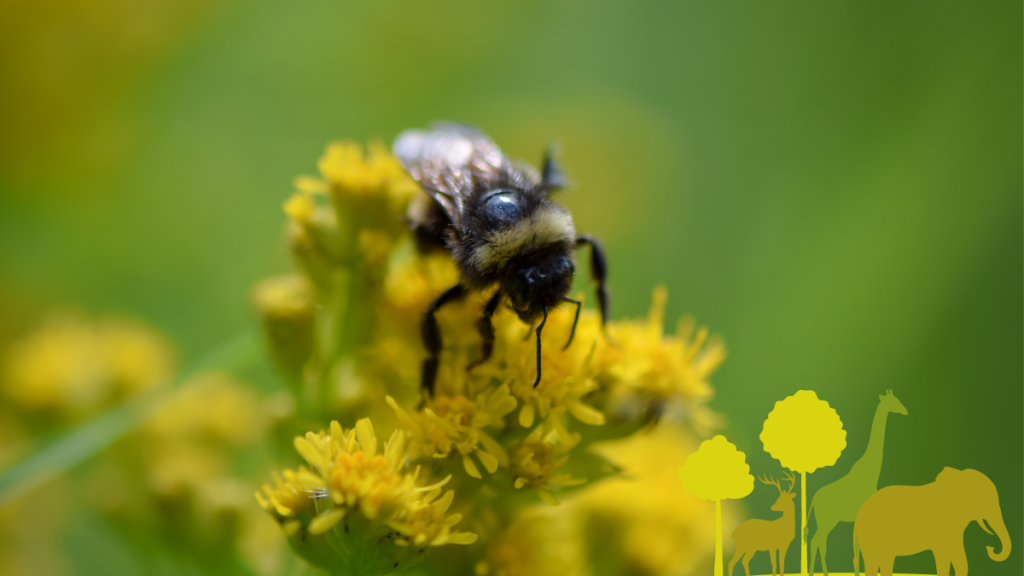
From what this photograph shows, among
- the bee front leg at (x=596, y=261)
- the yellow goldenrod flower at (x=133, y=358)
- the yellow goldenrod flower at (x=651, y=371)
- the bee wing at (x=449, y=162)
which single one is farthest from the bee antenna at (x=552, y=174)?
the yellow goldenrod flower at (x=133, y=358)

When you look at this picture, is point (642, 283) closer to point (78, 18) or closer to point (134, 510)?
point (134, 510)

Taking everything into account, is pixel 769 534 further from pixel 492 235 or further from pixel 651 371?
pixel 492 235

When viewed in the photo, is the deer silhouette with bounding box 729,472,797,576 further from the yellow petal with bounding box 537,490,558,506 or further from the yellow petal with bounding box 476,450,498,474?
the yellow petal with bounding box 476,450,498,474

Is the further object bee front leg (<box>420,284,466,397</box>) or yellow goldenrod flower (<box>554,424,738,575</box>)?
yellow goldenrod flower (<box>554,424,738,575</box>)

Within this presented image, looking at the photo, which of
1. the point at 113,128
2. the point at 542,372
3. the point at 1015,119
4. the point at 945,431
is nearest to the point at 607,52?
the point at 1015,119

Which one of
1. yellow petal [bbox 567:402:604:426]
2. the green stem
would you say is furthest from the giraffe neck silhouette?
yellow petal [bbox 567:402:604:426]

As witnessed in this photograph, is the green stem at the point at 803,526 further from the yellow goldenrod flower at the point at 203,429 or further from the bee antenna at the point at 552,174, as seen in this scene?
the yellow goldenrod flower at the point at 203,429
